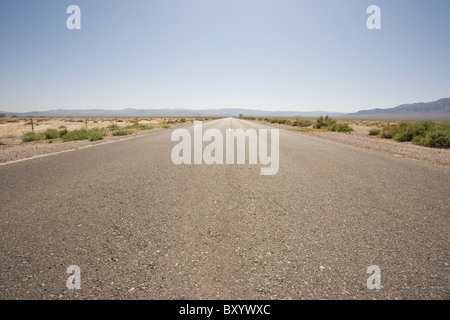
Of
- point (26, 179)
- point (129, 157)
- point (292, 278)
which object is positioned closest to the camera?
point (292, 278)

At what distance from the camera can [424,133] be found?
13.9 metres

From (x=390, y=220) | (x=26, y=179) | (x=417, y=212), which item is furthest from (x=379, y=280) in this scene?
(x=26, y=179)

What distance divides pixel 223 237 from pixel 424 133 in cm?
1710

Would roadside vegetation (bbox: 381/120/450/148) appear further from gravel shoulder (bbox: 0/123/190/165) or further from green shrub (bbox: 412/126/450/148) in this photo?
gravel shoulder (bbox: 0/123/190/165)

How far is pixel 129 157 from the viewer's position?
7727 millimetres

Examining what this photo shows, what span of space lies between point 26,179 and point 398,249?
276 inches

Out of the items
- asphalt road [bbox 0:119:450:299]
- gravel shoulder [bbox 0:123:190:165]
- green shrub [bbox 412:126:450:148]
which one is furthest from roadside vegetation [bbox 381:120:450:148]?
gravel shoulder [bbox 0:123:190:165]

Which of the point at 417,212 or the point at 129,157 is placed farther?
the point at 129,157

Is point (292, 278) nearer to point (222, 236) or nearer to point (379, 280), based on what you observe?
point (379, 280)

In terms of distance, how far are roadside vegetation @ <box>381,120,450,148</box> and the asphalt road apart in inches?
391

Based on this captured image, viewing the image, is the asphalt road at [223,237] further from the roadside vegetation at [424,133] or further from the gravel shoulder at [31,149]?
the roadside vegetation at [424,133]

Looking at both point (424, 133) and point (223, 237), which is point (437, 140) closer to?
point (424, 133)

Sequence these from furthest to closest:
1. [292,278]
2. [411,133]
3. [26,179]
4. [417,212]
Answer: [411,133] → [26,179] → [417,212] → [292,278]
